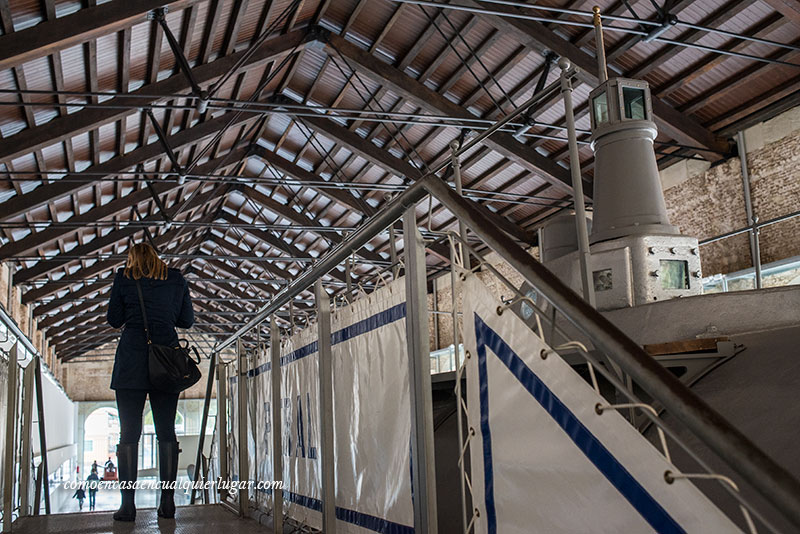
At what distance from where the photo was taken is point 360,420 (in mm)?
2703

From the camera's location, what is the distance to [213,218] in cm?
2647

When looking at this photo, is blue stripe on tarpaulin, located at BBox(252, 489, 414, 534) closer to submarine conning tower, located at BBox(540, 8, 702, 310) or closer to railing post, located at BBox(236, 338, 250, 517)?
railing post, located at BBox(236, 338, 250, 517)

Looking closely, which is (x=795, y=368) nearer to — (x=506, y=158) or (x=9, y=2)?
(x=9, y=2)

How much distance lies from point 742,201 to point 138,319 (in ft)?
40.4

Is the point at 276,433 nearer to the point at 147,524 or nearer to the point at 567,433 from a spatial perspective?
the point at 147,524

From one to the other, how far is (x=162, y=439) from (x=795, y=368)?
3770 millimetres

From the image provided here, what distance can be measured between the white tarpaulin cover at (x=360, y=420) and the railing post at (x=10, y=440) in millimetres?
2227

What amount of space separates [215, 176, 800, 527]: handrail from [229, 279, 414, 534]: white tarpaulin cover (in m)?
0.57

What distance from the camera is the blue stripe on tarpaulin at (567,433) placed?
4.12ft

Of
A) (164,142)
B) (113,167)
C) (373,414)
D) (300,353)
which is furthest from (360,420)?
(113,167)

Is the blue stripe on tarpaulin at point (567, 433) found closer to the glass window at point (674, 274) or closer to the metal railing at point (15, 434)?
the glass window at point (674, 274)

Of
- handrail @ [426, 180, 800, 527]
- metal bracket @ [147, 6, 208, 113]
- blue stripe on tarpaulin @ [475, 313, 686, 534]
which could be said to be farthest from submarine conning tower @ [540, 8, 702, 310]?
metal bracket @ [147, 6, 208, 113]

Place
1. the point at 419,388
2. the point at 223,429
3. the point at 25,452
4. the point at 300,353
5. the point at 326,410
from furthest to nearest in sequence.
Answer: the point at 223,429 → the point at 25,452 → the point at 300,353 → the point at 326,410 → the point at 419,388

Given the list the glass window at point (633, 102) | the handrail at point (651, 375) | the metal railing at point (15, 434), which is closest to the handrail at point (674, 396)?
the handrail at point (651, 375)
